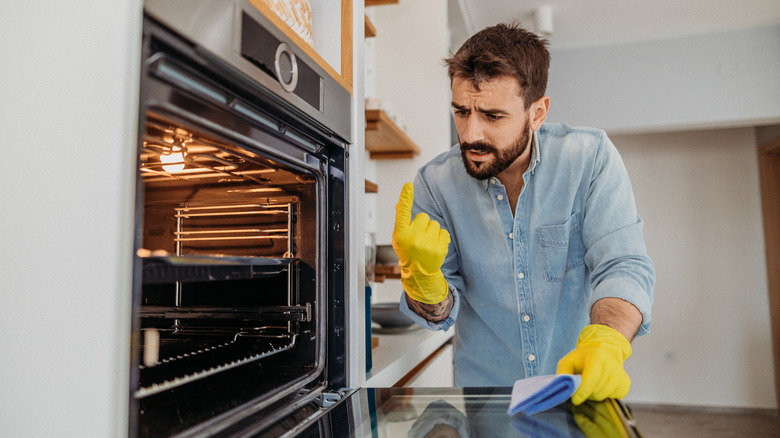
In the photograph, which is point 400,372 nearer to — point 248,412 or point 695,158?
point 248,412

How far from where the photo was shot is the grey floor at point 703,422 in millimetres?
3746

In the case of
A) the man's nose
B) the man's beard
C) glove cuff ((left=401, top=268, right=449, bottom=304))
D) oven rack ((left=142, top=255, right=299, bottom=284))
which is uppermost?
the man's nose

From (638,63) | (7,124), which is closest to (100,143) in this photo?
(7,124)

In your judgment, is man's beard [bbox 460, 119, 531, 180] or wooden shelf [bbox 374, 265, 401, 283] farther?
wooden shelf [bbox 374, 265, 401, 283]

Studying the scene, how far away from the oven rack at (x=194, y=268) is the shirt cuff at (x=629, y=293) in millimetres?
668

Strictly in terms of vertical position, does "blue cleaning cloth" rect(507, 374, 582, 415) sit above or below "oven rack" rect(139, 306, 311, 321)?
below

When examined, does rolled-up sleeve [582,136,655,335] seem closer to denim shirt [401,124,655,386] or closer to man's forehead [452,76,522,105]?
denim shirt [401,124,655,386]

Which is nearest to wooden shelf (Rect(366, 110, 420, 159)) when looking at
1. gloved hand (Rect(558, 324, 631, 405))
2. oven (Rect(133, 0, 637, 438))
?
oven (Rect(133, 0, 637, 438))

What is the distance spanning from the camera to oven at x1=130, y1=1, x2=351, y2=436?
54 cm

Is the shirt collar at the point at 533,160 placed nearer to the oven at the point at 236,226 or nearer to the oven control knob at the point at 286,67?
the oven at the point at 236,226

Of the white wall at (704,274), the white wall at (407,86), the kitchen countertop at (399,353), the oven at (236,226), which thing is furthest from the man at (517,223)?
the white wall at (704,274)

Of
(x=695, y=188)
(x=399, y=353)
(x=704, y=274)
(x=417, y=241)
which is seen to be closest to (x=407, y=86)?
(x=399, y=353)

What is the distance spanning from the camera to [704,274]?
172 inches

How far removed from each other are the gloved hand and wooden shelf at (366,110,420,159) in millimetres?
1236
